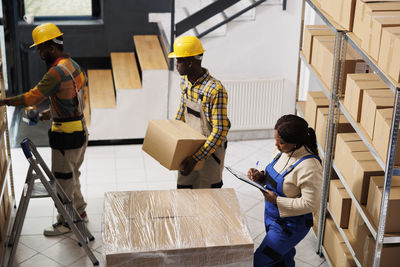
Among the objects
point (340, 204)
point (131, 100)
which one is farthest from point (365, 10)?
point (131, 100)

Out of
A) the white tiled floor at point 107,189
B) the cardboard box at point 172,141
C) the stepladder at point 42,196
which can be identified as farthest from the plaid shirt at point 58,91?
the white tiled floor at point 107,189

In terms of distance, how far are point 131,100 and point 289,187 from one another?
3.67m

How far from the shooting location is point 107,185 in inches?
249

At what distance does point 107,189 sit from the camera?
622 centimetres

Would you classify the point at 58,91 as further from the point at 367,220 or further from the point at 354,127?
the point at 367,220

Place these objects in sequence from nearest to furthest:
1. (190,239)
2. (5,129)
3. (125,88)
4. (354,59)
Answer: (190,239) < (354,59) < (5,129) < (125,88)

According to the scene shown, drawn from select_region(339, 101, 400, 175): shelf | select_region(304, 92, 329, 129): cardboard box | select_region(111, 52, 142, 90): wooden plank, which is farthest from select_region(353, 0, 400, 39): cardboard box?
select_region(111, 52, 142, 90): wooden plank

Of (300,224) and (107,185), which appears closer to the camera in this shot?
(300,224)

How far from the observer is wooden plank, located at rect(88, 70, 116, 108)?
285 inches

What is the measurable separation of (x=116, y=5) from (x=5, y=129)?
3.01 m

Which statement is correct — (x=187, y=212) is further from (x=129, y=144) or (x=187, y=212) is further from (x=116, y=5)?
(x=116, y=5)

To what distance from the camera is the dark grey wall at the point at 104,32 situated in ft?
25.6

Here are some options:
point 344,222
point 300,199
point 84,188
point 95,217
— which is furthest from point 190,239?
point 84,188

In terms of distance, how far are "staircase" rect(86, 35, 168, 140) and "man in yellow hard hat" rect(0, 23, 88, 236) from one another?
77.1 inches
